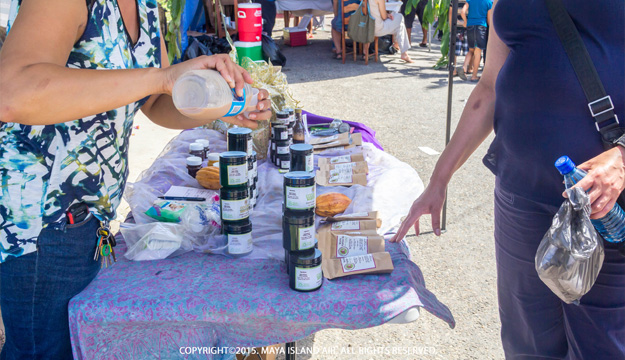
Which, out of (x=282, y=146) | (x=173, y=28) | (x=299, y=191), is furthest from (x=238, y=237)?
(x=173, y=28)

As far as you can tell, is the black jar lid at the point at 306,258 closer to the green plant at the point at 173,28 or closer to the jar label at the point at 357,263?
the jar label at the point at 357,263

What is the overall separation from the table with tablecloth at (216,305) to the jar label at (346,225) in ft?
0.69

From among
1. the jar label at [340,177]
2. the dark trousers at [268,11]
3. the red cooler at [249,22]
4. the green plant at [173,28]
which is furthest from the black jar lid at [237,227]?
the dark trousers at [268,11]

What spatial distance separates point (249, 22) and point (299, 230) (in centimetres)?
404

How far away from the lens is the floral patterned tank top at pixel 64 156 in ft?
4.28

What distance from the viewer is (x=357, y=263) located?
1770mm

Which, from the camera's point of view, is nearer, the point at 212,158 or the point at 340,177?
the point at 340,177

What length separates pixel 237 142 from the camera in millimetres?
2145

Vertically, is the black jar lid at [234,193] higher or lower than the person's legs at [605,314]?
higher

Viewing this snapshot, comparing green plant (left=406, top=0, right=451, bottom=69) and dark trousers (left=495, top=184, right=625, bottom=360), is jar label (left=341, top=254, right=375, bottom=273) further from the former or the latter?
green plant (left=406, top=0, right=451, bottom=69)

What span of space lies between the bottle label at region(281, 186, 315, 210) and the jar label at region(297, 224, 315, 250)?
6 cm

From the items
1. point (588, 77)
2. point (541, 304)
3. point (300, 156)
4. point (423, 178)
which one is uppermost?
point (588, 77)

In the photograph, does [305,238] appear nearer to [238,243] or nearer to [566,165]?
[238,243]

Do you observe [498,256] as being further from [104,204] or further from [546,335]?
[104,204]
